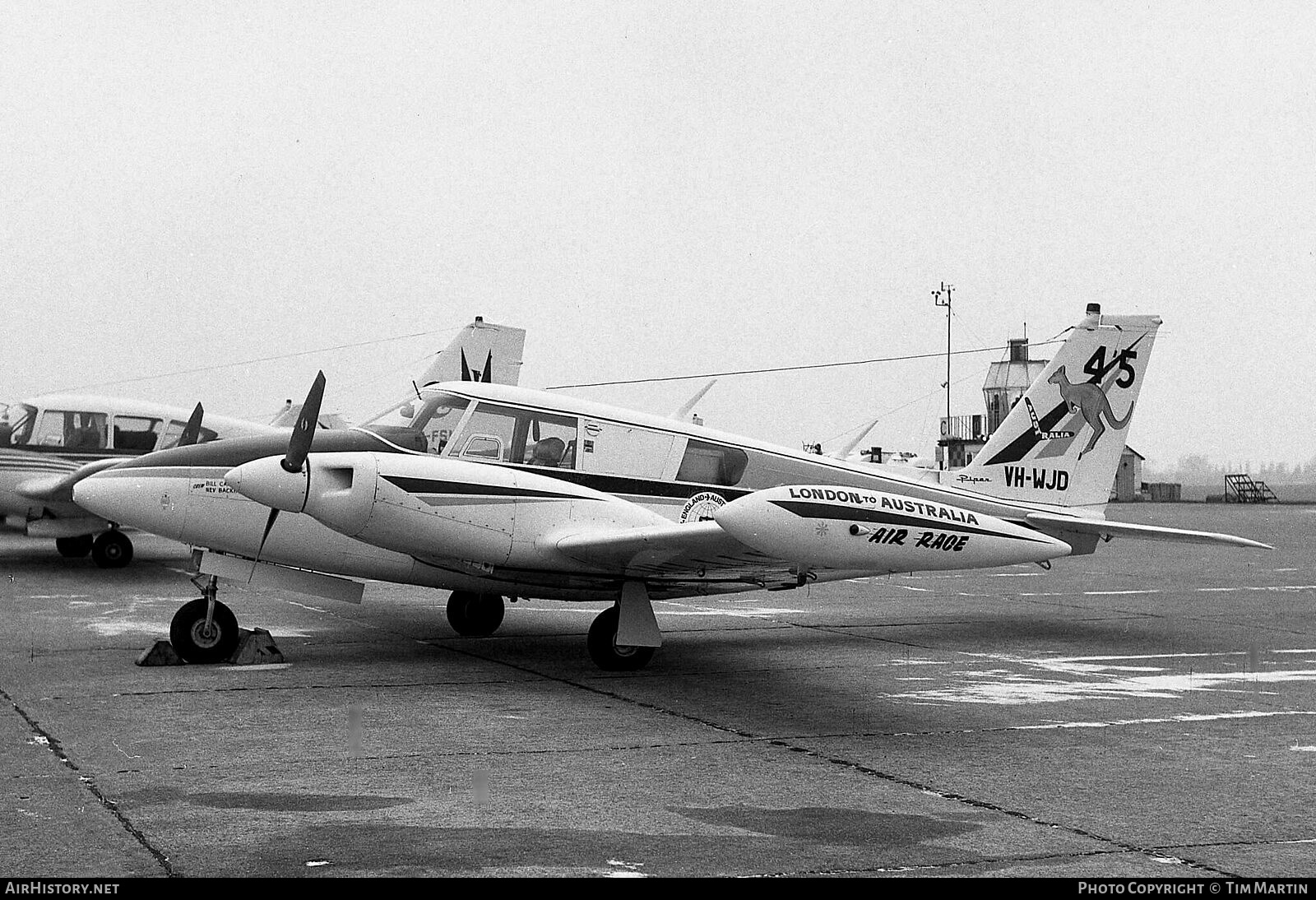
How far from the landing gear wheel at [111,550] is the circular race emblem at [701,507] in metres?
13.3

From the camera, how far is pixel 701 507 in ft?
40.2

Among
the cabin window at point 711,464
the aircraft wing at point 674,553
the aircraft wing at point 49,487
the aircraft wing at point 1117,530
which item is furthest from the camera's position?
the aircraft wing at point 49,487

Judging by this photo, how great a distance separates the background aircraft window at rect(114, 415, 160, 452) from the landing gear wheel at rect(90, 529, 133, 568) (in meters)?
1.58

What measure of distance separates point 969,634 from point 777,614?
2764 mm

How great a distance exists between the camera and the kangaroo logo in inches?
585

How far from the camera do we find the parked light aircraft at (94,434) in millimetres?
21953

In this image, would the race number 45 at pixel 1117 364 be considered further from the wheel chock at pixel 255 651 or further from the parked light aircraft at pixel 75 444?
the parked light aircraft at pixel 75 444

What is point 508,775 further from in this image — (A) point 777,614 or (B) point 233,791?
(A) point 777,614

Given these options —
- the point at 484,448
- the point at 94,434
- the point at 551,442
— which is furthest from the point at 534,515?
the point at 94,434

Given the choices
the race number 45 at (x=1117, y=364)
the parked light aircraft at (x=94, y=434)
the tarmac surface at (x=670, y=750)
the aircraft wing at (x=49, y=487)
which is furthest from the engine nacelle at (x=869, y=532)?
the aircraft wing at (x=49, y=487)

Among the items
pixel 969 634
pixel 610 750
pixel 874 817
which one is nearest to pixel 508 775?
pixel 610 750

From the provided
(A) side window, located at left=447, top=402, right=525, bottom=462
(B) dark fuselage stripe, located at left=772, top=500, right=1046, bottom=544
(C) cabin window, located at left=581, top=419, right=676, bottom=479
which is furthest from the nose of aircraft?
(B) dark fuselage stripe, located at left=772, top=500, right=1046, bottom=544

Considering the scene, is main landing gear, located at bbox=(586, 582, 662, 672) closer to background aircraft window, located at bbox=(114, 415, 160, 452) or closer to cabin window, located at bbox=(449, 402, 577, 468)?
cabin window, located at bbox=(449, 402, 577, 468)

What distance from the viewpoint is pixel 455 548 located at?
10.8 metres
